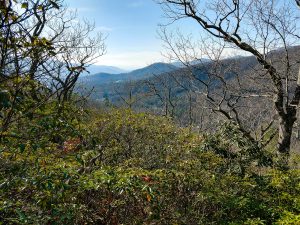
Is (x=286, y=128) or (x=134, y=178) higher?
(x=134, y=178)

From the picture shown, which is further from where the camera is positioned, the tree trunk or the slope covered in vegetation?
the tree trunk

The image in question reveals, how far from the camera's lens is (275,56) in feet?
42.6

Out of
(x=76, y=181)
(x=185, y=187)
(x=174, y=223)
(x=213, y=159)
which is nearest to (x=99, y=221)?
(x=174, y=223)

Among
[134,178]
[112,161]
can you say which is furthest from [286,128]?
[134,178]

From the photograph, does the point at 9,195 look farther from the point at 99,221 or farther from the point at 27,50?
the point at 99,221

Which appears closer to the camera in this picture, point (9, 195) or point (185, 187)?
point (9, 195)

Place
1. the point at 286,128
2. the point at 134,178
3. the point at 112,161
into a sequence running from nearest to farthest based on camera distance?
the point at 134,178, the point at 112,161, the point at 286,128

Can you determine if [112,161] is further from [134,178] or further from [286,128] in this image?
[286,128]

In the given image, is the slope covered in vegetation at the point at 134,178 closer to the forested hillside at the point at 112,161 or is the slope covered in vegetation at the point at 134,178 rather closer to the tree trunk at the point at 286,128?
the forested hillside at the point at 112,161

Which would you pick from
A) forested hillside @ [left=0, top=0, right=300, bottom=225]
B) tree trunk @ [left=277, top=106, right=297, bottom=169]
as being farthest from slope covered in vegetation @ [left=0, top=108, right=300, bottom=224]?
tree trunk @ [left=277, top=106, right=297, bottom=169]

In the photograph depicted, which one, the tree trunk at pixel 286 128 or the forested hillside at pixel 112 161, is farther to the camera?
the tree trunk at pixel 286 128

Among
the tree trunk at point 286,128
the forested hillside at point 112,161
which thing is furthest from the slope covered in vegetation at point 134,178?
the tree trunk at point 286,128

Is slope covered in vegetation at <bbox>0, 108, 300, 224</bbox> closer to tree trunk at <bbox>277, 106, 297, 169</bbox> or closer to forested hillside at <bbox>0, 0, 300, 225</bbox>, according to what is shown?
forested hillside at <bbox>0, 0, 300, 225</bbox>

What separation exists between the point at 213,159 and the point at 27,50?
451 cm
